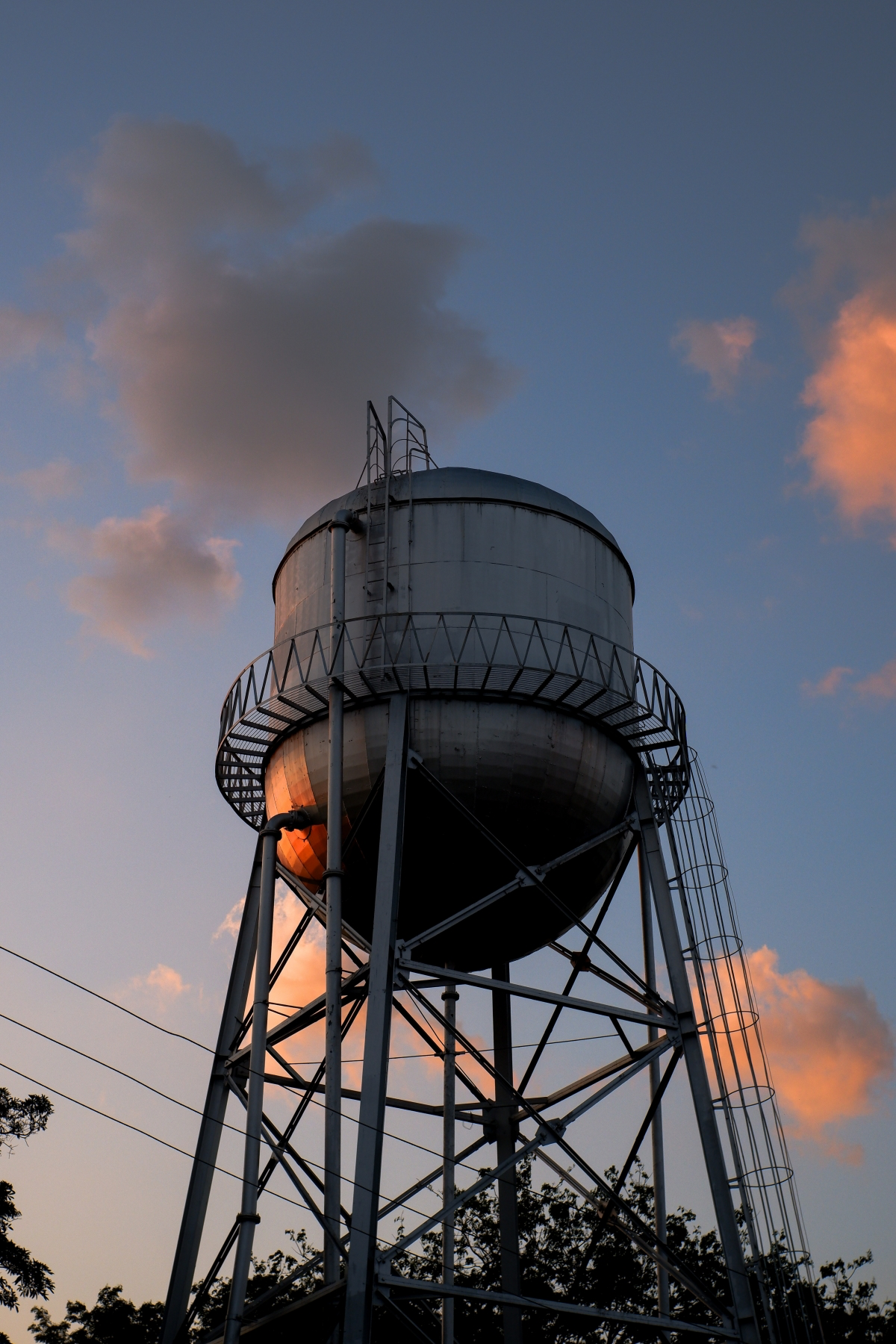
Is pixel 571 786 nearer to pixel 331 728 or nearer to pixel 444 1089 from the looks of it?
pixel 331 728

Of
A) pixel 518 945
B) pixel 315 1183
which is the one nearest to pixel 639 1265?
pixel 518 945

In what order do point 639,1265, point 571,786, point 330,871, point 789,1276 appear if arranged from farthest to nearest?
1. point 639,1265
2. point 789,1276
3. point 571,786
4. point 330,871

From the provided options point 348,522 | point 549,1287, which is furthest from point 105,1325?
point 348,522

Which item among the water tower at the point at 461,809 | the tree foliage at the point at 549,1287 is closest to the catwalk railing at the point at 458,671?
the water tower at the point at 461,809

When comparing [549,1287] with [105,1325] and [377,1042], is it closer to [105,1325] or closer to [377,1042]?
[105,1325]

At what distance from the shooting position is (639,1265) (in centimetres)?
2986

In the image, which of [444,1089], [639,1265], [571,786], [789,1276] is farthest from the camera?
[639,1265]

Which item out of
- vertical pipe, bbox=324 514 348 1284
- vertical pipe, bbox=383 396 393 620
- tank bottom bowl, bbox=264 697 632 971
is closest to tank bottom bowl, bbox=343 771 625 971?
tank bottom bowl, bbox=264 697 632 971

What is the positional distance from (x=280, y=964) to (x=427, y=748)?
177 inches

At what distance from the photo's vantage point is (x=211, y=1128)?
18.3 metres

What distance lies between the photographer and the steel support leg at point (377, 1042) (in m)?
14.3

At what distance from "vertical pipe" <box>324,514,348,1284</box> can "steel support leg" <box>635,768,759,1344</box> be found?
438 centimetres

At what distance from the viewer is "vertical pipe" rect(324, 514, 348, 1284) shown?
15.3m

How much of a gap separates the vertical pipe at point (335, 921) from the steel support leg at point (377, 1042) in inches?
19.3
